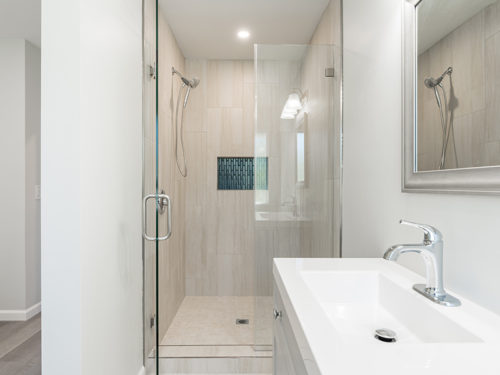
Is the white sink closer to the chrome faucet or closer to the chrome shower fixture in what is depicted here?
the chrome faucet

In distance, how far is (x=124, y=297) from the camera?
64.7 inches

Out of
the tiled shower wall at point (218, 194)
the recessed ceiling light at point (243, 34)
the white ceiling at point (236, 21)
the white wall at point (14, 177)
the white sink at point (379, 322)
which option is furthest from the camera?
the tiled shower wall at point (218, 194)

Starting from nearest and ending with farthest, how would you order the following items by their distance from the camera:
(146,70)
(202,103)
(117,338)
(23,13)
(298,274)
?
(298,274) < (117,338) < (146,70) < (23,13) < (202,103)

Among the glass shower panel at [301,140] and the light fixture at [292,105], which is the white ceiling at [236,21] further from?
the light fixture at [292,105]

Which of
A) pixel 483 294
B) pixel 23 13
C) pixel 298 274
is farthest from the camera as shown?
pixel 23 13

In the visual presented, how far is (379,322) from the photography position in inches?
38.3

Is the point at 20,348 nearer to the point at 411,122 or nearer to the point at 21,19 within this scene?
the point at 21,19

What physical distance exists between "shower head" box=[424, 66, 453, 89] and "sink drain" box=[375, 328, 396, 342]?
0.78m

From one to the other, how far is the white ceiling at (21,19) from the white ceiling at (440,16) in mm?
2563

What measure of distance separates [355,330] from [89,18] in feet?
4.83

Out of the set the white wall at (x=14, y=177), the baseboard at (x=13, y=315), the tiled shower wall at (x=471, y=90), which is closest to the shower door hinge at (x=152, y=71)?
the tiled shower wall at (x=471, y=90)

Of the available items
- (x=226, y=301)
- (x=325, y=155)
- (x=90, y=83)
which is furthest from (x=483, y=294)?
(x=226, y=301)

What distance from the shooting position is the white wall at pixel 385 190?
2.72 feet

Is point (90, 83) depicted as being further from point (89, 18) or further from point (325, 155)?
point (325, 155)
